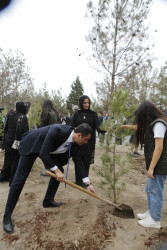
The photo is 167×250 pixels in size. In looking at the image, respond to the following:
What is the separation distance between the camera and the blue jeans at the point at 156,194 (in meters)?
2.35

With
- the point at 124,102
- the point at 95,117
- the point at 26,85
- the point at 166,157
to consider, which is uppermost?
the point at 26,85

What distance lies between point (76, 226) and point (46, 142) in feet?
4.14

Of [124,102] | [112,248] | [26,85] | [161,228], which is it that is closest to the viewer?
[112,248]

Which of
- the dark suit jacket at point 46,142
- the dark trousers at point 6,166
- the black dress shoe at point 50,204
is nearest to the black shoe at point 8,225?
the black dress shoe at point 50,204

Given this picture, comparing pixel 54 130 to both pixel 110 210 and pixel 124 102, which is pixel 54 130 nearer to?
pixel 124 102

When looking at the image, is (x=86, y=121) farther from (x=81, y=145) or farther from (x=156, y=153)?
(x=156, y=153)

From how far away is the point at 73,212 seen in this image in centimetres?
285

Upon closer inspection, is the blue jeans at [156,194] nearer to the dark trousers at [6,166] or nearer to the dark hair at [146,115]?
the dark hair at [146,115]

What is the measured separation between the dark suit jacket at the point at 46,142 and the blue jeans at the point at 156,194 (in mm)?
940

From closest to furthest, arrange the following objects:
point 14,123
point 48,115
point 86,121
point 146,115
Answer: point 146,115, point 86,121, point 14,123, point 48,115

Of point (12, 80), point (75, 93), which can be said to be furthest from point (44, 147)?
point (75, 93)

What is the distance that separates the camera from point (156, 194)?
2371 mm

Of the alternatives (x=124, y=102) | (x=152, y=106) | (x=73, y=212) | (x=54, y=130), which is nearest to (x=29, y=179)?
(x=73, y=212)

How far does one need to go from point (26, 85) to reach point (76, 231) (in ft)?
61.6
